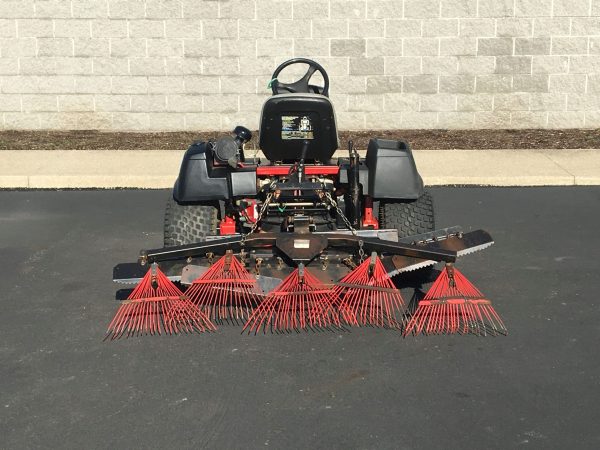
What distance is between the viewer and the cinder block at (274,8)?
1255 cm

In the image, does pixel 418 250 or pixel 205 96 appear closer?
pixel 418 250

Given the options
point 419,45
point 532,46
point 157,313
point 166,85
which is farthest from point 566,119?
point 157,313

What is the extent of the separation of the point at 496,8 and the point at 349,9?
1.95 meters

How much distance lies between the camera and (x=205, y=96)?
12844mm

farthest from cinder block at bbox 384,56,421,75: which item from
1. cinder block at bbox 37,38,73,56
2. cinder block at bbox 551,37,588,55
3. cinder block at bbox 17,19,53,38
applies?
cinder block at bbox 17,19,53,38

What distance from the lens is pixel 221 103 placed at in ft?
42.2

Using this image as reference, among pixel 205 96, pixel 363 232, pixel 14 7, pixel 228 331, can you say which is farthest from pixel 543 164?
pixel 14 7

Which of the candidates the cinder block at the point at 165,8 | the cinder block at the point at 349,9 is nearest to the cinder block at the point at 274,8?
the cinder block at the point at 349,9

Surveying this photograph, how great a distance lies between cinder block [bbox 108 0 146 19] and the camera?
495 inches

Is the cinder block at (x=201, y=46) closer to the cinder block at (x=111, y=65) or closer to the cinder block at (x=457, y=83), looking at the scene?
the cinder block at (x=111, y=65)

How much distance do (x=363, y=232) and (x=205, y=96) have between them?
6.92 metres

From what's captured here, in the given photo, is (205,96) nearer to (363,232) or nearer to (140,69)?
(140,69)

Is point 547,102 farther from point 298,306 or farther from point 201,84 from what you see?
point 298,306

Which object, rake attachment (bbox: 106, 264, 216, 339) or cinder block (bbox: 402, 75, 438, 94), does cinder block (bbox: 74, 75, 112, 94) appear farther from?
rake attachment (bbox: 106, 264, 216, 339)
